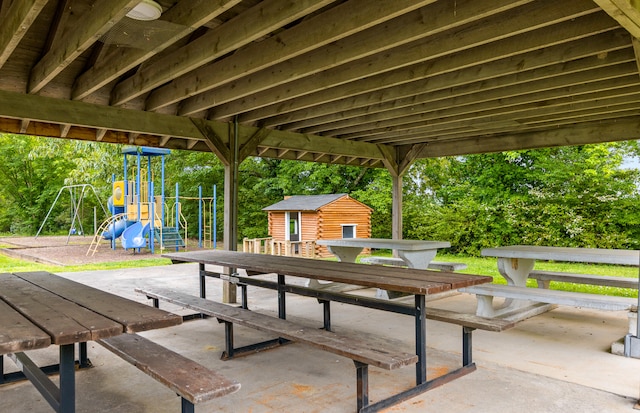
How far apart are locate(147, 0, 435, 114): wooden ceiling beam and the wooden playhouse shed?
338 inches

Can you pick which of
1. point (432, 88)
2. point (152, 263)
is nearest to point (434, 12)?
point (432, 88)

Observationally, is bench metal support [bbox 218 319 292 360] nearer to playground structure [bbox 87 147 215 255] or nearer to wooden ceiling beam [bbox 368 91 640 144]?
wooden ceiling beam [bbox 368 91 640 144]

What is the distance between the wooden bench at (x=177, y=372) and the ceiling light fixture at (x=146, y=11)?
2.01m

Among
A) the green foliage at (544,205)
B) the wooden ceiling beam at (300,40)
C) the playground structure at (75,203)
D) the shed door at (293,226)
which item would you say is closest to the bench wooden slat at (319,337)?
the wooden ceiling beam at (300,40)

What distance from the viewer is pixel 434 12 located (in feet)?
9.44

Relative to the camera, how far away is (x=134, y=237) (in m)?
12.6

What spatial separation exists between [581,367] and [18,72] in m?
5.68

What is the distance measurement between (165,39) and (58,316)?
1862mm

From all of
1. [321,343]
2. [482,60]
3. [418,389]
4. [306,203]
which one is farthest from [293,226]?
[321,343]

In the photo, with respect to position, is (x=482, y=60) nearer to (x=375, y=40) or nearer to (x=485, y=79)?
(x=485, y=79)

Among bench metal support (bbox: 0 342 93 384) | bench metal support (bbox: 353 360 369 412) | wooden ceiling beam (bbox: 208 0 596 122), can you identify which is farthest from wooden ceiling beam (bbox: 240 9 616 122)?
bench metal support (bbox: 0 342 93 384)

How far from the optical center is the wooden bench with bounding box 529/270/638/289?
15.7ft

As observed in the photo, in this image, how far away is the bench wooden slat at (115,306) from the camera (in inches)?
85.9

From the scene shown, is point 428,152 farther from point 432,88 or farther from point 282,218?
point 282,218
